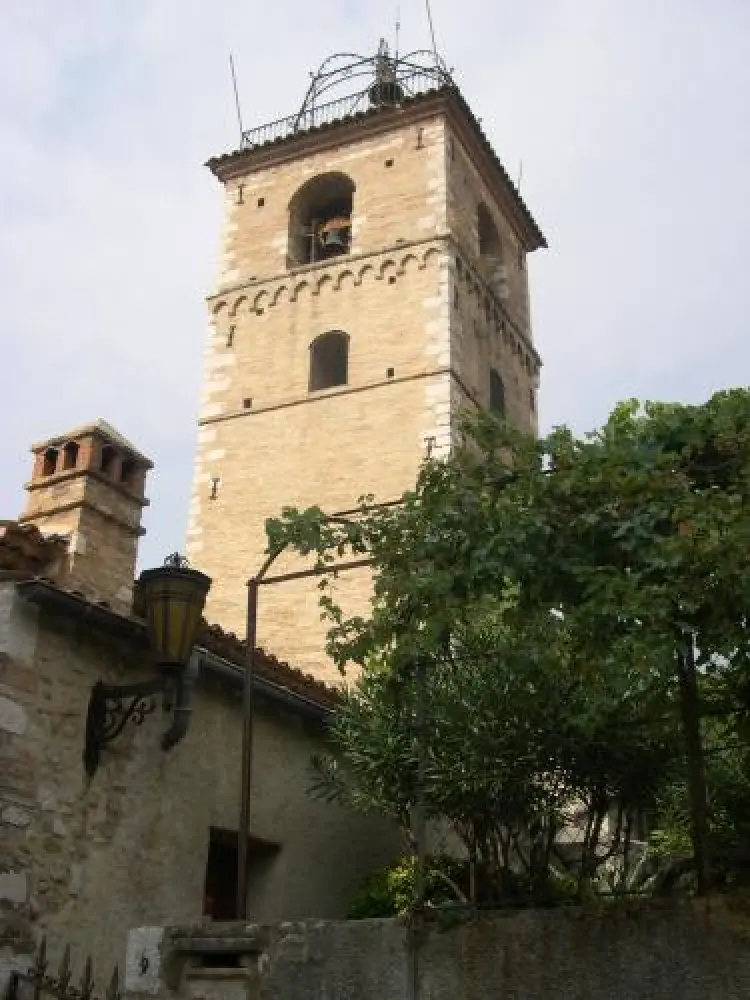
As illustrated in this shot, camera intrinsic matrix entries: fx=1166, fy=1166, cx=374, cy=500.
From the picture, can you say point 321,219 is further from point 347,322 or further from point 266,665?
point 266,665

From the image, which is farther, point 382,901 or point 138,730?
point 382,901

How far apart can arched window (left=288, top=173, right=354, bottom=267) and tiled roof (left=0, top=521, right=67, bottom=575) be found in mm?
13143

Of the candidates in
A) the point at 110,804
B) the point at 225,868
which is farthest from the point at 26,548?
the point at 225,868

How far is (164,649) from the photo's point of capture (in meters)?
7.95

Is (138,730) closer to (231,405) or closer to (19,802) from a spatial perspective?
(19,802)

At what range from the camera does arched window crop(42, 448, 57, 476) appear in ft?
31.2

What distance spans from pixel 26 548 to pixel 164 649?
132 centimetres

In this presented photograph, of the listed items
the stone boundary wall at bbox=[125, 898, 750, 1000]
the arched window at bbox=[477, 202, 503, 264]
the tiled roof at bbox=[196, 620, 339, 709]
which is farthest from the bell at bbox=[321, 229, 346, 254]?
the stone boundary wall at bbox=[125, 898, 750, 1000]

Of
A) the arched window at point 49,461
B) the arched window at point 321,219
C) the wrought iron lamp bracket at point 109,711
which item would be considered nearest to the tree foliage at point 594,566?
the wrought iron lamp bracket at point 109,711

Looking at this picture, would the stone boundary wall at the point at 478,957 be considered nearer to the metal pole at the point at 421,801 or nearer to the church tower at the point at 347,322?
the metal pole at the point at 421,801

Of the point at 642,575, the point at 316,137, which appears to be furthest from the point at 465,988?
the point at 316,137

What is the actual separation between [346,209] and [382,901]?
1488 centimetres

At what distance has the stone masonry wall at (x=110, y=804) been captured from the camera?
25.6ft

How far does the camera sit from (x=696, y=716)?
565cm
